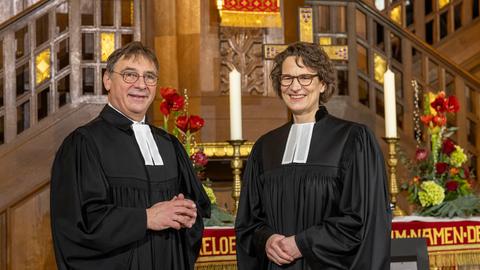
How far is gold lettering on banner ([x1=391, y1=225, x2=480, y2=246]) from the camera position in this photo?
416 cm

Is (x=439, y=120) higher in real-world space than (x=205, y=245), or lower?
higher

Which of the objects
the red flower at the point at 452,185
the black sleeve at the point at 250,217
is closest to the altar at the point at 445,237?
the red flower at the point at 452,185

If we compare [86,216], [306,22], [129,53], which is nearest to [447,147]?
[306,22]

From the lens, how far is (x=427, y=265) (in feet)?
12.1

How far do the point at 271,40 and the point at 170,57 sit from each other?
2.64 feet

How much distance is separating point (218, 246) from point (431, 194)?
1.30m

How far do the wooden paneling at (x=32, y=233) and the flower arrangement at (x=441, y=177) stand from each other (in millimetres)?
2680

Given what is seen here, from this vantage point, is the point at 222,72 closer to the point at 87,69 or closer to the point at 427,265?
the point at 87,69

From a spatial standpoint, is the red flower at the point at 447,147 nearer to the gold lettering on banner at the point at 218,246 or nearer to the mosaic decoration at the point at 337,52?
the mosaic decoration at the point at 337,52

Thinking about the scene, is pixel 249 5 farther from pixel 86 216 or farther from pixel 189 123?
pixel 86 216

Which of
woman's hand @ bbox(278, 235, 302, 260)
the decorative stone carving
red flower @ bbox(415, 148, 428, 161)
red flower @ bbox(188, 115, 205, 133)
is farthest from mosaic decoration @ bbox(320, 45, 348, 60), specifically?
woman's hand @ bbox(278, 235, 302, 260)

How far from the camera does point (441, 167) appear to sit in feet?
15.3

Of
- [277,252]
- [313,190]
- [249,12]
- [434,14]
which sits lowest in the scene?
[277,252]

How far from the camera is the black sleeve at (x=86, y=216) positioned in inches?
112
